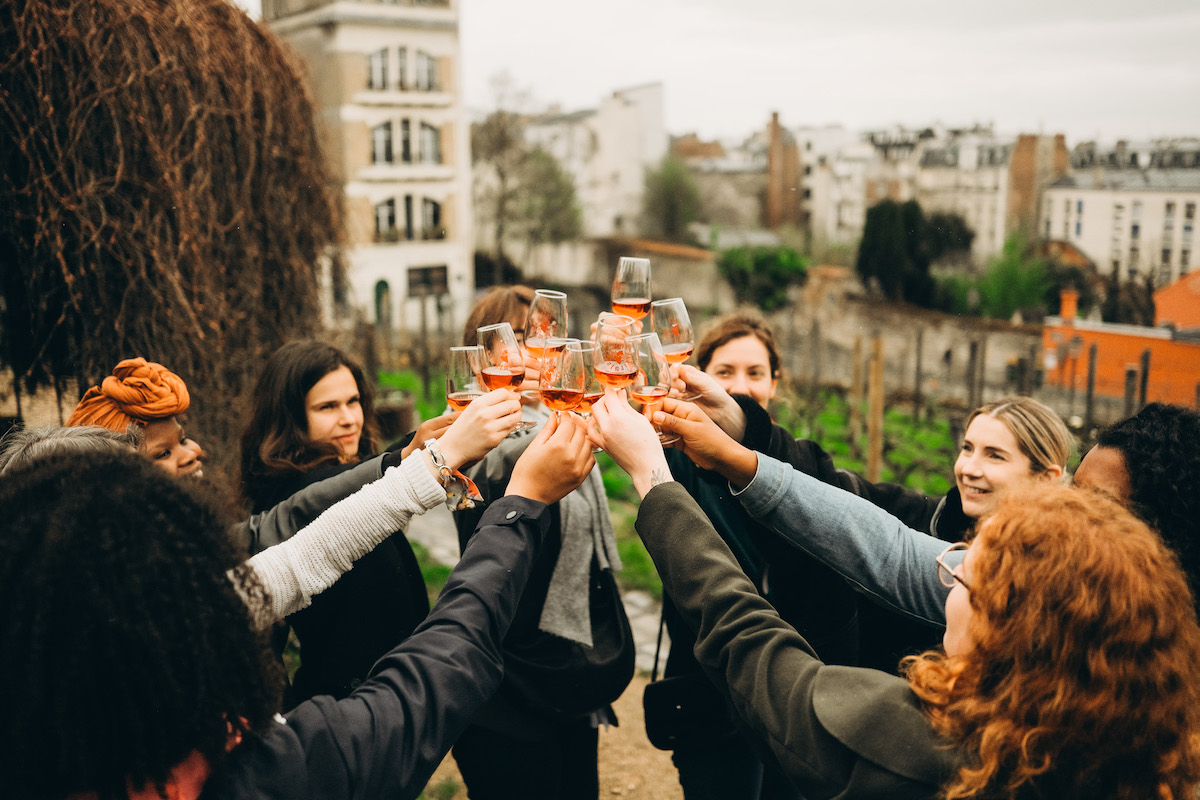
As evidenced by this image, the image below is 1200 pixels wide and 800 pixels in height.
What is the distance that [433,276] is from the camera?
28.1 metres

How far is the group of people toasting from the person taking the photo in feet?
3.97

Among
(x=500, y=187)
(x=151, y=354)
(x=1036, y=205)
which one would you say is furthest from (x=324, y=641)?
(x=500, y=187)

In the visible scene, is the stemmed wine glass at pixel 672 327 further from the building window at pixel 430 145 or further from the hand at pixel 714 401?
the building window at pixel 430 145

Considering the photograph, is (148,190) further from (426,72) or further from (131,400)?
(426,72)

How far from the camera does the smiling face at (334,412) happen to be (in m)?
2.75

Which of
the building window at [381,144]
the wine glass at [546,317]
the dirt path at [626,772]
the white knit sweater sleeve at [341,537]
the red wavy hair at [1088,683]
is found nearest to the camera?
the red wavy hair at [1088,683]

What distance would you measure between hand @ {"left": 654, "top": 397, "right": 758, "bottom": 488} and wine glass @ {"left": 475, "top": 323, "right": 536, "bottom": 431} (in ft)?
1.51

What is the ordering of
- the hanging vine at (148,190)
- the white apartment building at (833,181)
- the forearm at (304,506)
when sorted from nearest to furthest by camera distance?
the forearm at (304,506) < the hanging vine at (148,190) < the white apartment building at (833,181)

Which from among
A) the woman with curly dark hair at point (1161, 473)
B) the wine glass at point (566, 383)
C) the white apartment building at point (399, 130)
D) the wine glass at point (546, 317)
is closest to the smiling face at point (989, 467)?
the woman with curly dark hair at point (1161, 473)

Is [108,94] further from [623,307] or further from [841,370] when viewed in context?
[841,370]

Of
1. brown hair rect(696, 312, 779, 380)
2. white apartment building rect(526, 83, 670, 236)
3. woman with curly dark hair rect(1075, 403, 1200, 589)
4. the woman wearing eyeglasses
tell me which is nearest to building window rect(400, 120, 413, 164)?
white apartment building rect(526, 83, 670, 236)

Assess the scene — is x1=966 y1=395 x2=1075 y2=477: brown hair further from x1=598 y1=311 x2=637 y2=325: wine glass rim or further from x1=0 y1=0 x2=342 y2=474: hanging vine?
x1=0 y1=0 x2=342 y2=474: hanging vine

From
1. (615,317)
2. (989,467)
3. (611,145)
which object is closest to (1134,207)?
(989,467)

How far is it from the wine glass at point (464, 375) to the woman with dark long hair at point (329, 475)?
0.62 feet
